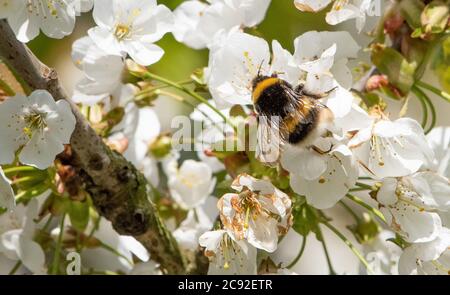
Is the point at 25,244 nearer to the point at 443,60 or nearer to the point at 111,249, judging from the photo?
the point at 111,249

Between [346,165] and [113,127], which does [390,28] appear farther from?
[113,127]

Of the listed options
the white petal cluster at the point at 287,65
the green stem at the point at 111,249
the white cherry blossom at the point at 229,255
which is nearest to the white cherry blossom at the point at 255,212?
the white cherry blossom at the point at 229,255

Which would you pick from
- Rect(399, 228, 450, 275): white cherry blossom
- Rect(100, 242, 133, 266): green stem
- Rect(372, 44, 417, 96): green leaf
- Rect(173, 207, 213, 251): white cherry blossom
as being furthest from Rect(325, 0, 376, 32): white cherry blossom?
Rect(100, 242, 133, 266): green stem

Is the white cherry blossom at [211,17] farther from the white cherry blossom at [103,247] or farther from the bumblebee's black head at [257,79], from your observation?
the white cherry blossom at [103,247]

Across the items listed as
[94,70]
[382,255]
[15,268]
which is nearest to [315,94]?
[94,70]

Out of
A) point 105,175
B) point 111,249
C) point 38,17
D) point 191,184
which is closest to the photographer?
point 38,17

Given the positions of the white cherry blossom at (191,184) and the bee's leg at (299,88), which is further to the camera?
the white cherry blossom at (191,184)
